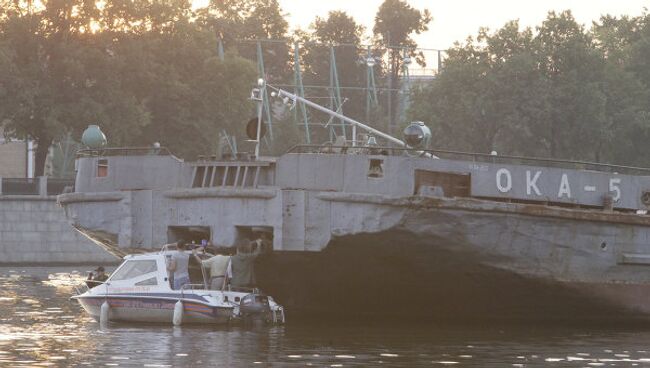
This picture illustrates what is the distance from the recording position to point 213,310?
32.4 m

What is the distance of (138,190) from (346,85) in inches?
2926

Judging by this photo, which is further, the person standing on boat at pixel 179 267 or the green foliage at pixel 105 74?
the green foliage at pixel 105 74

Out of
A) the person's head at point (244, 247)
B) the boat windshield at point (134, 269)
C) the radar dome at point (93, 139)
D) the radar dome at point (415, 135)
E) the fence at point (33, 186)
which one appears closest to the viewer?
the boat windshield at point (134, 269)

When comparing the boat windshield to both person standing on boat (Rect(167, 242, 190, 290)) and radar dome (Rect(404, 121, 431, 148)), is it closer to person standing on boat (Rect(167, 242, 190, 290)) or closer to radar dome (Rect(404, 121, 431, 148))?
person standing on boat (Rect(167, 242, 190, 290))

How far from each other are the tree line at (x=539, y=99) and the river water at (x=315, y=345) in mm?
45956

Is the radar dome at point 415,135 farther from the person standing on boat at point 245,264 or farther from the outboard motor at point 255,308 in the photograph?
the outboard motor at point 255,308

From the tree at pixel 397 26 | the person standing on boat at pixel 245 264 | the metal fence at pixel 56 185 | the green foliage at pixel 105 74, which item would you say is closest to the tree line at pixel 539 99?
the green foliage at pixel 105 74

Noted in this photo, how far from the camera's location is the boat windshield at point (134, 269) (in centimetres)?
3300

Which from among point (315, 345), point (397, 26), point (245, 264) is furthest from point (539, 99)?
point (315, 345)

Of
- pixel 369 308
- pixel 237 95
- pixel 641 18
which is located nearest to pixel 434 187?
pixel 369 308

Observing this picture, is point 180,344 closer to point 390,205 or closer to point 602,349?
point 390,205

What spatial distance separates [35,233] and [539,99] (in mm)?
26278

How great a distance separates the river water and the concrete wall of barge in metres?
30.2

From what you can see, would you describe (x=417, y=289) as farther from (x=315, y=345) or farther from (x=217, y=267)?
(x=315, y=345)
